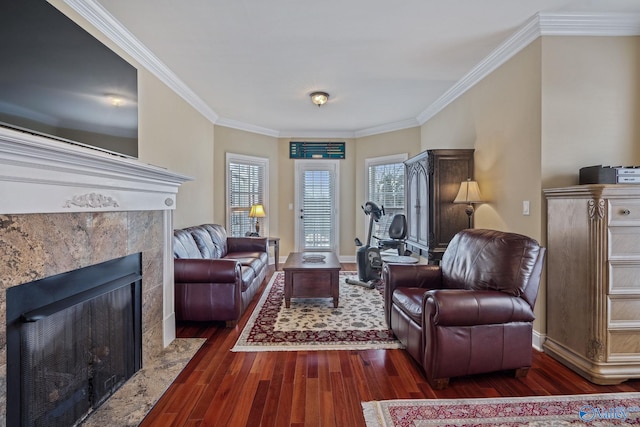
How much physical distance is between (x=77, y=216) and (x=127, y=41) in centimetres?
193

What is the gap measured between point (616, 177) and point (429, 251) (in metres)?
1.80

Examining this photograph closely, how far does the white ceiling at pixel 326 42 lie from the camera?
2297 millimetres

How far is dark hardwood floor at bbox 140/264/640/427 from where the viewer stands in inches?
67.6

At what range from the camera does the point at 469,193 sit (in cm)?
327

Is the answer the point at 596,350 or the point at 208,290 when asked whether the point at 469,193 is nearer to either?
the point at 596,350

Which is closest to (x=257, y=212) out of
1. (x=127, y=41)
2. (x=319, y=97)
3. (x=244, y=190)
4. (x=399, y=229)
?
(x=244, y=190)

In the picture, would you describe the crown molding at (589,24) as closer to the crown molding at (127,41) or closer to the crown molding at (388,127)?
the crown molding at (388,127)

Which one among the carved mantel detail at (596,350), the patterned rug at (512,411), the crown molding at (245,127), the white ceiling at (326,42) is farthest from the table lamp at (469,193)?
the crown molding at (245,127)

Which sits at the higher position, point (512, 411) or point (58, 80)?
point (58, 80)

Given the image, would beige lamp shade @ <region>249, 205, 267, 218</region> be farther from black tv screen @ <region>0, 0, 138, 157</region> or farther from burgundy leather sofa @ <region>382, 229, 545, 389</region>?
burgundy leather sofa @ <region>382, 229, 545, 389</region>

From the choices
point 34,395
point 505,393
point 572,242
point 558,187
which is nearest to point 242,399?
point 34,395

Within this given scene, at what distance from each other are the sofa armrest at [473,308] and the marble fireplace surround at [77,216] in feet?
6.89

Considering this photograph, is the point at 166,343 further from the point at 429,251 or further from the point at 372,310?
the point at 429,251

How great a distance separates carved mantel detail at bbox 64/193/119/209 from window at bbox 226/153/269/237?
3629mm
